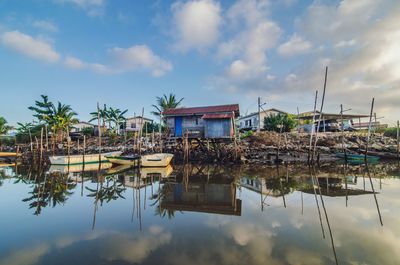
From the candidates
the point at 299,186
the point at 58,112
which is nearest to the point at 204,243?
the point at 299,186

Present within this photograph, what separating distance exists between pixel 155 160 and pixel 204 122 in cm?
721

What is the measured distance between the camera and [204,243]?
609 centimetres

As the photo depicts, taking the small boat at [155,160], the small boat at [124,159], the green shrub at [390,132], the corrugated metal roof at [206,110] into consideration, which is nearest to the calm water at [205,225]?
the small boat at [155,160]

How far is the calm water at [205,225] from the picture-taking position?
5418 mm

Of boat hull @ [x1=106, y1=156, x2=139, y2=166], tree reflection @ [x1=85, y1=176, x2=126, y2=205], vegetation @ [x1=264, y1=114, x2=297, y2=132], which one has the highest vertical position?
vegetation @ [x1=264, y1=114, x2=297, y2=132]

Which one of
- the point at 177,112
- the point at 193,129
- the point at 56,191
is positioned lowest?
the point at 56,191

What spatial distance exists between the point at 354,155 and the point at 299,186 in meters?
16.8

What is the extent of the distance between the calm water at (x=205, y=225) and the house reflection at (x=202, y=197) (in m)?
0.05

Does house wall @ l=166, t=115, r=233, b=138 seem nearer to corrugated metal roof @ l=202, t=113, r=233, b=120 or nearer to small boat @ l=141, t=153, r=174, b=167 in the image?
corrugated metal roof @ l=202, t=113, r=233, b=120

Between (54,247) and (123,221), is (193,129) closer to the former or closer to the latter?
(123,221)

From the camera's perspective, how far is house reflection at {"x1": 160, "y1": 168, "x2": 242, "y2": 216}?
9.31 m

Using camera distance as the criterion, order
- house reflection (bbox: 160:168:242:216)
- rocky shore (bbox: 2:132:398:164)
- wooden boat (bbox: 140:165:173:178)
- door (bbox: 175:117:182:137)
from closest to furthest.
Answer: house reflection (bbox: 160:168:242:216) → wooden boat (bbox: 140:165:173:178) → rocky shore (bbox: 2:132:398:164) → door (bbox: 175:117:182:137)

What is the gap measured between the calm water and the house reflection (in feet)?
0.15

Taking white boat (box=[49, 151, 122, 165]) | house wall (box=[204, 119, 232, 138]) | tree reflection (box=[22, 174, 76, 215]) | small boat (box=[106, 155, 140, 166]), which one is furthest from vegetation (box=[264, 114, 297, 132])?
tree reflection (box=[22, 174, 76, 215])
